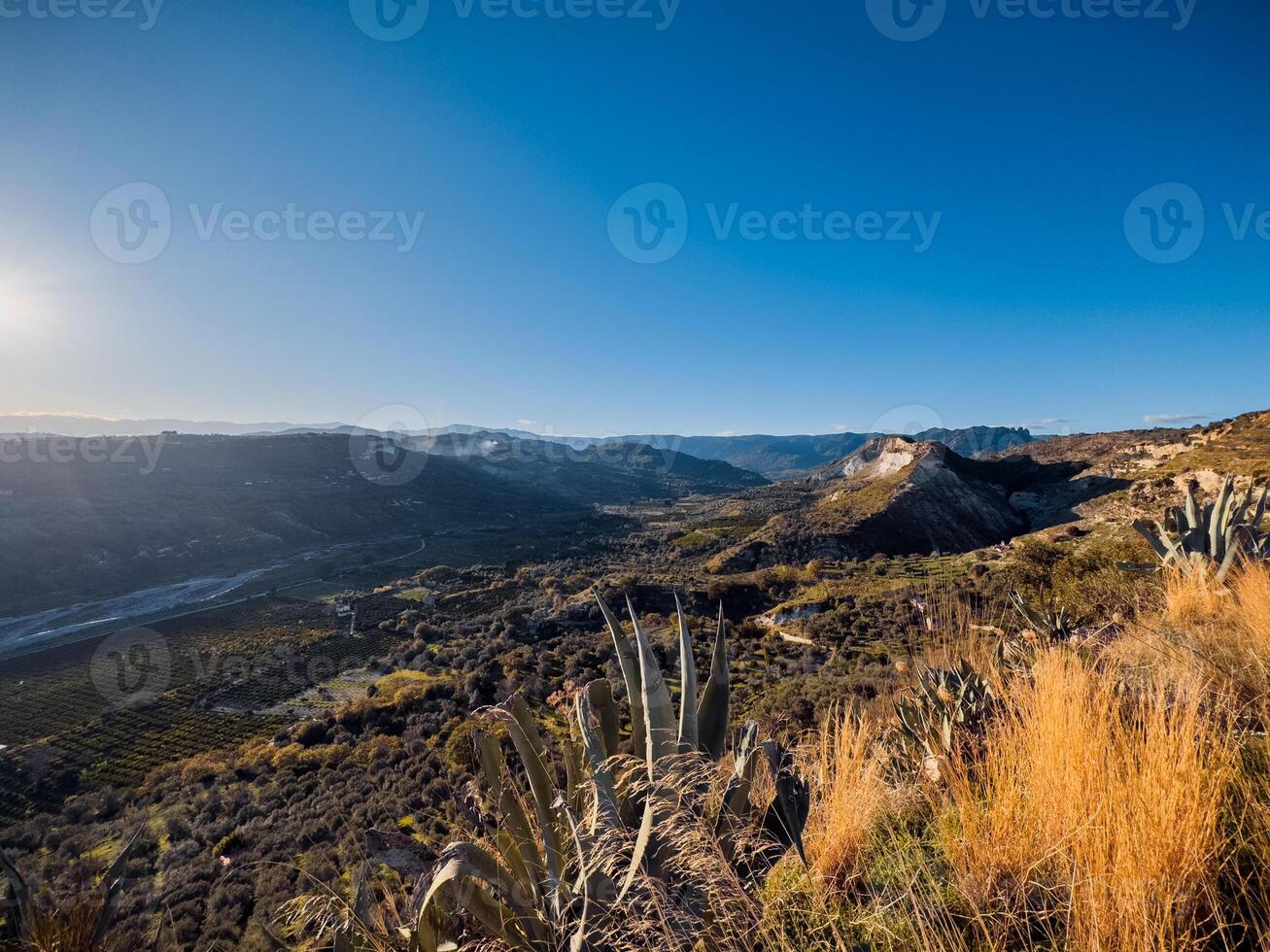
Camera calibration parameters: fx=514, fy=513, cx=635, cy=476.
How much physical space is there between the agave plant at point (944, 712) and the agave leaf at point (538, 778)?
2.20m

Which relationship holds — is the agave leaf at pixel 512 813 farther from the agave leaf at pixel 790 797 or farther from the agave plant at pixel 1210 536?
the agave plant at pixel 1210 536

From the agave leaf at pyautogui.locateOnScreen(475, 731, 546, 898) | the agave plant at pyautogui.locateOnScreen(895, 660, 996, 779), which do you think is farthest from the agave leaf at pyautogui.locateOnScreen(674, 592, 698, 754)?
the agave plant at pyautogui.locateOnScreen(895, 660, 996, 779)

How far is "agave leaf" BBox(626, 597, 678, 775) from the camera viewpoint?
229 cm

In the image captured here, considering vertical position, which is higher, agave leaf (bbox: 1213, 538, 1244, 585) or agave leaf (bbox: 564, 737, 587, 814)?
agave leaf (bbox: 1213, 538, 1244, 585)

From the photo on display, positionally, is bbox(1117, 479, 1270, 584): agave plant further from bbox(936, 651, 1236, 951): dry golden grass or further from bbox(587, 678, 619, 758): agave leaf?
bbox(587, 678, 619, 758): agave leaf

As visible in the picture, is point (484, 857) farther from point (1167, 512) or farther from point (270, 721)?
point (270, 721)

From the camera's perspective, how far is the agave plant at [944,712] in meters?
3.27

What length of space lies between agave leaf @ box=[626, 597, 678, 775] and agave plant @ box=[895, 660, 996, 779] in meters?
1.70

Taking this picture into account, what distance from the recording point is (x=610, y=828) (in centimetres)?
189

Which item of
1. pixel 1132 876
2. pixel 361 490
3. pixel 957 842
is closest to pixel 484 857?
pixel 957 842

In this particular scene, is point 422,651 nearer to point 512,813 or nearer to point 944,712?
point 944,712

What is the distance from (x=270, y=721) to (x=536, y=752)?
27.9m

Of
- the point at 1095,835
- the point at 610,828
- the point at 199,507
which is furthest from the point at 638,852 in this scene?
the point at 199,507

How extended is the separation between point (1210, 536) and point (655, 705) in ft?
26.6
